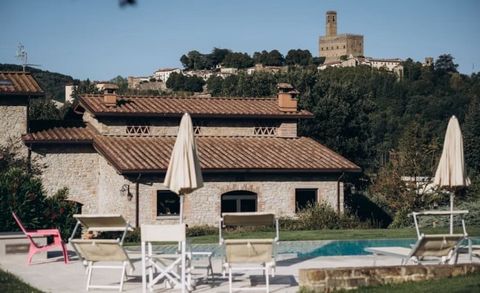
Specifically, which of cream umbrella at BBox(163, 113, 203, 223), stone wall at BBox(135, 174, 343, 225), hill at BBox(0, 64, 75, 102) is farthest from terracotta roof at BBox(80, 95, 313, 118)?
hill at BBox(0, 64, 75, 102)

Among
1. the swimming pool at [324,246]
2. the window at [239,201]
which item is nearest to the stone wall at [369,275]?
the swimming pool at [324,246]

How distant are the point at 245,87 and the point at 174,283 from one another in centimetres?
3914

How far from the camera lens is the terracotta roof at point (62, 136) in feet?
86.8

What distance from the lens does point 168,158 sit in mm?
26375

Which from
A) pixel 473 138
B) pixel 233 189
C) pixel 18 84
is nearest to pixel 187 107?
pixel 233 189

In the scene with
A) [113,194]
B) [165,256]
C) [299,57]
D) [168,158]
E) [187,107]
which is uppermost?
[299,57]

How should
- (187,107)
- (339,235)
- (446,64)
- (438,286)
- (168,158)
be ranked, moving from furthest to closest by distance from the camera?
(446,64) → (187,107) → (168,158) → (339,235) → (438,286)

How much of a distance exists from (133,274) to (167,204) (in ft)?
43.2

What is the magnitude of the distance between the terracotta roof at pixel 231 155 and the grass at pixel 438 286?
1518 cm

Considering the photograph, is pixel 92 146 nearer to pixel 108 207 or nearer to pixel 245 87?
pixel 108 207

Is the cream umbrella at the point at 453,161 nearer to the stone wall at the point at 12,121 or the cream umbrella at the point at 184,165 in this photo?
the cream umbrella at the point at 184,165

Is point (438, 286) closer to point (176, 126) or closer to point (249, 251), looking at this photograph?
point (249, 251)

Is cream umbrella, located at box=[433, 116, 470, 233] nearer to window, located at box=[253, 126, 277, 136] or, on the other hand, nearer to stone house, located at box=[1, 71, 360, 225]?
stone house, located at box=[1, 71, 360, 225]

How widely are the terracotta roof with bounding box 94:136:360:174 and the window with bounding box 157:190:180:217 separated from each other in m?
0.94
